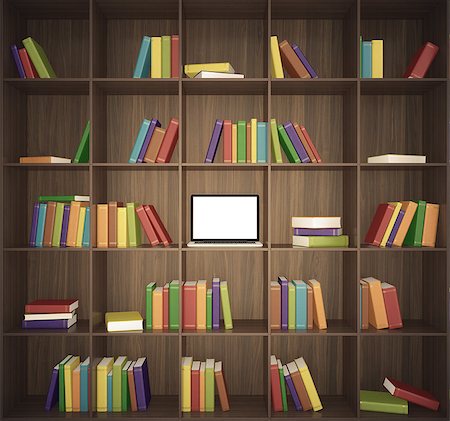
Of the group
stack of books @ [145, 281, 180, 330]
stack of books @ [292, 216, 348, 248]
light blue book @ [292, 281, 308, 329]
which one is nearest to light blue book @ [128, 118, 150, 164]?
stack of books @ [145, 281, 180, 330]

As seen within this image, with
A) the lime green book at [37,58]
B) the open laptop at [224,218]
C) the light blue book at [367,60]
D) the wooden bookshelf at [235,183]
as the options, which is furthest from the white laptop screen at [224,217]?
the lime green book at [37,58]

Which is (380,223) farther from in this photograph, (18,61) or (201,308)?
(18,61)

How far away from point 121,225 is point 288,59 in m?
1.31

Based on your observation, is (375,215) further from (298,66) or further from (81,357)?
(81,357)

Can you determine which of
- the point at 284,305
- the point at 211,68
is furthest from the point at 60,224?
the point at 284,305

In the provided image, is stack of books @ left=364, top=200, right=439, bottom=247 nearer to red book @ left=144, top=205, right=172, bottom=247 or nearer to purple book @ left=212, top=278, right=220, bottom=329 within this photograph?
purple book @ left=212, top=278, right=220, bottom=329

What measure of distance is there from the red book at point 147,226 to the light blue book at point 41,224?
1.71ft

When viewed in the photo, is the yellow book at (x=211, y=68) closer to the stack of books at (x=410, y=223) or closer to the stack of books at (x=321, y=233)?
the stack of books at (x=321, y=233)

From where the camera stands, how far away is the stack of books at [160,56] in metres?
2.73

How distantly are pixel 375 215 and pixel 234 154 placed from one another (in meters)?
0.91

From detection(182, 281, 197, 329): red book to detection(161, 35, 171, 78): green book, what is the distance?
3.92 ft

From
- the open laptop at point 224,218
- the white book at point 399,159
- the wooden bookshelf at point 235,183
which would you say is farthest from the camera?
the wooden bookshelf at point 235,183

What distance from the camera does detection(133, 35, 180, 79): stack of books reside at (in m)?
2.73

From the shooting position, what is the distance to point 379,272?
308cm
